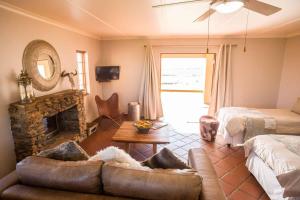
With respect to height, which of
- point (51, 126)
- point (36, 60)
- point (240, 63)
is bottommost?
point (51, 126)

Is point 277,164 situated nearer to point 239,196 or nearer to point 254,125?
point 239,196

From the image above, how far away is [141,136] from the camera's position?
281 cm

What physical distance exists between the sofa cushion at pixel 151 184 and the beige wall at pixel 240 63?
4055 millimetres

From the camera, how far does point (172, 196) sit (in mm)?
1098

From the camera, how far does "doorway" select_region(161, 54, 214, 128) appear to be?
17.6ft

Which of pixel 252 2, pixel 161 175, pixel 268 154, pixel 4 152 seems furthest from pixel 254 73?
pixel 4 152

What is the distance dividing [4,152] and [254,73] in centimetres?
544

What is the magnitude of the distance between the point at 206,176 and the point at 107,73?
4.06 m

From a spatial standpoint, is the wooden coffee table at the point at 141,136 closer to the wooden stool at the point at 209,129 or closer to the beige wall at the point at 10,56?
the wooden stool at the point at 209,129

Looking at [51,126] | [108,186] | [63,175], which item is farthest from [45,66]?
[108,186]

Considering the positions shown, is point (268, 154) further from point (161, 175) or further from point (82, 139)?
point (82, 139)

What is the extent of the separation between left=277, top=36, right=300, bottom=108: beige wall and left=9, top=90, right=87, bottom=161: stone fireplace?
4.80 m

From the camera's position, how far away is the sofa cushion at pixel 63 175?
1.21 meters

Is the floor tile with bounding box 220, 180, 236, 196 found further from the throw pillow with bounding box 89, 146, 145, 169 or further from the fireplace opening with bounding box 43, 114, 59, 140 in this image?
the fireplace opening with bounding box 43, 114, 59, 140
